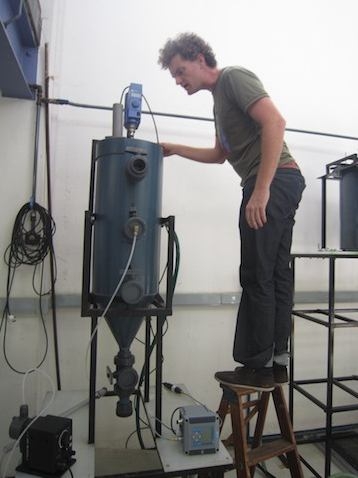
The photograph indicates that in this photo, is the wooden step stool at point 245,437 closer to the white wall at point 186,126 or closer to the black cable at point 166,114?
the white wall at point 186,126

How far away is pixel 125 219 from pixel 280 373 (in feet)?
2.62

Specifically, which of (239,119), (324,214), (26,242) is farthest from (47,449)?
(324,214)

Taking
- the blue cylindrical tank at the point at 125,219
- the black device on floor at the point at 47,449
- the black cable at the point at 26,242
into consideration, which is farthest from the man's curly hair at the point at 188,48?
the black device on floor at the point at 47,449

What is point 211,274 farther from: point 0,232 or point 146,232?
point 0,232

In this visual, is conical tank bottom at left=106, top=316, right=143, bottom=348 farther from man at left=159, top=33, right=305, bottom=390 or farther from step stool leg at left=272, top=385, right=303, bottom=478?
step stool leg at left=272, top=385, right=303, bottom=478

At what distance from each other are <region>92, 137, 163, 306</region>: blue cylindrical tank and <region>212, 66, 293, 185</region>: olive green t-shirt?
0.37 metres

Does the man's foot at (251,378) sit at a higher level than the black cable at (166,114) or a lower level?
lower

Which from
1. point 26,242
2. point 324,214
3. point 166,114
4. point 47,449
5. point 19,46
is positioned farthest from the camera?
point 324,214

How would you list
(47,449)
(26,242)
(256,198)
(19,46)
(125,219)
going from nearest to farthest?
(47,449) < (125,219) < (256,198) < (19,46) < (26,242)

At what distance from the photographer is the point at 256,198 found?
1.11 metres

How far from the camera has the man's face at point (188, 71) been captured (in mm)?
1286

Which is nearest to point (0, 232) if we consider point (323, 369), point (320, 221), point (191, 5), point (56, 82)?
point (56, 82)

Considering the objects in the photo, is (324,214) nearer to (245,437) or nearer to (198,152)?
(198,152)

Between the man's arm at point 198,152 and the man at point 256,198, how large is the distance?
19 centimetres
